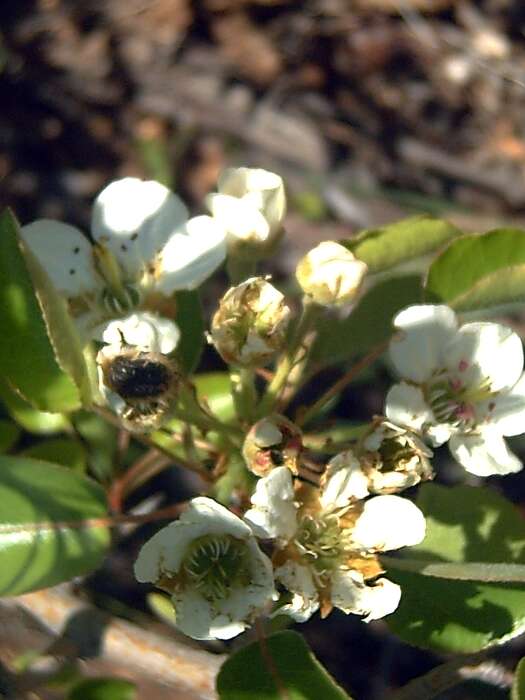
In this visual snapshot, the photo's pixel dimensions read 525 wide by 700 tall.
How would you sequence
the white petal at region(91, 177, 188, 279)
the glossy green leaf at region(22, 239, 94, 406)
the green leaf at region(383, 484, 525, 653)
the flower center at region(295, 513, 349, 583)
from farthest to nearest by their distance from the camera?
the white petal at region(91, 177, 188, 279), the green leaf at region(383, 484, 525, 653), the flower center at region(295, 513, 349, 583), the glossy green leaf at region(22, 239, 94, 406)

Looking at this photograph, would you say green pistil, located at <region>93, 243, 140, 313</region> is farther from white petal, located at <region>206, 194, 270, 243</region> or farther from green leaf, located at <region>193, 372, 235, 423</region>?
green leaf, located at <region>193, 372, 235, 423</region>

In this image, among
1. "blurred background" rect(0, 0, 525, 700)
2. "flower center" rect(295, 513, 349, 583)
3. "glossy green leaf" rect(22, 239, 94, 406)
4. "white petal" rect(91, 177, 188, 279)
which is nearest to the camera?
"glossy green leaf" rect(22, 239, 94, 406)

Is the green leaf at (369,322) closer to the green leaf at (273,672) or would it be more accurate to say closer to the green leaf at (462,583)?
the green leaf at (462,583)

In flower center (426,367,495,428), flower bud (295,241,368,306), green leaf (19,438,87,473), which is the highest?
flower bud (295,241,368,306)

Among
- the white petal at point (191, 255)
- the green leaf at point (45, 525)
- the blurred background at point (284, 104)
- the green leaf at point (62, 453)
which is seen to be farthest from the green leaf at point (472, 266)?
the blurred background at point (284, 104)

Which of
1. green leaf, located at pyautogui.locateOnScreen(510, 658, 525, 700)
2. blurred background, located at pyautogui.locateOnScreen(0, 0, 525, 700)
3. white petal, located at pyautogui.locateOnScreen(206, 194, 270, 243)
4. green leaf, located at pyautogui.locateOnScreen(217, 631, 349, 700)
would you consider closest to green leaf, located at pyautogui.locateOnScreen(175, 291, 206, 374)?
white petal, located at pyautogui.locateOnScreen(206, 194, 270, 243)
